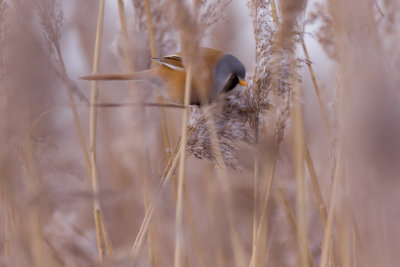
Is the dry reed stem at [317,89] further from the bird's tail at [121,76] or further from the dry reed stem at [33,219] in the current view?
the dry reed stem at [33,219]

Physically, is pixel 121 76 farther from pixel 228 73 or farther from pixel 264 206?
pixel 264 206

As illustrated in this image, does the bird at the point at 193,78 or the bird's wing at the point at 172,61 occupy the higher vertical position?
the bird's wing at the point at 172,61

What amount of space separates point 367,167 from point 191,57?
0.35 meters

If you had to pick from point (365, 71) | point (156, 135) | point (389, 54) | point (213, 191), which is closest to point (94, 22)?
point (156, 135)

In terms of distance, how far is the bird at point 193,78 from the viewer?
3.16ft

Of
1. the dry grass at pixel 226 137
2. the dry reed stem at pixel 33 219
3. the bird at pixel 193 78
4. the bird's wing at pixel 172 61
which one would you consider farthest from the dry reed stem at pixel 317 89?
the dry reed stem at pixel 33 219

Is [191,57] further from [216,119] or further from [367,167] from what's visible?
[367,167]

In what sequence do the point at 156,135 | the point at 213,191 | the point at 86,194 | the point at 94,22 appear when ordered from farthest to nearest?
the point at 94,22 → the point at 156,135 → the point at 213,191 → the point at 86,194

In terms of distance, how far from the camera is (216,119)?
864 mm

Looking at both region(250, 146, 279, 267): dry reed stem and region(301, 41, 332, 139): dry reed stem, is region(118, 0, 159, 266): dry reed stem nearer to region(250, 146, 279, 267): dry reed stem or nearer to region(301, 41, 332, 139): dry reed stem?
region(250, 146, 279, 267): dry reed stem

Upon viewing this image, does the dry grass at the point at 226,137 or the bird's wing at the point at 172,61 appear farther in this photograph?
the bird's wing at the point at 172,61

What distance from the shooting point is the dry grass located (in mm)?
544

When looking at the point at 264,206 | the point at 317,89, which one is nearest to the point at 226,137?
the point at 264,206

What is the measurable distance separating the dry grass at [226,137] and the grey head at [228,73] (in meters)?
0.06
